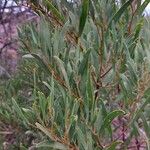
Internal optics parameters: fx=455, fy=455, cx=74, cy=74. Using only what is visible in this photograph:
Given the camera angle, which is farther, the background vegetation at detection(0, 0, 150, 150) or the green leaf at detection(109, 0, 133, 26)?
the green leaf at detection(109, 0, 133, 26)

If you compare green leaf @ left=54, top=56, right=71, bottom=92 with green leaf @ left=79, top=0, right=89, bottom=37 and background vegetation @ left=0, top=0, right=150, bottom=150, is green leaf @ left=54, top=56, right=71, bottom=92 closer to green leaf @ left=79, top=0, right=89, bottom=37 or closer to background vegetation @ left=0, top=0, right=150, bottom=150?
background vegetation @ left=0, top=0, right=150, bottom=150

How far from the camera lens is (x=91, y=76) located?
3.98ft

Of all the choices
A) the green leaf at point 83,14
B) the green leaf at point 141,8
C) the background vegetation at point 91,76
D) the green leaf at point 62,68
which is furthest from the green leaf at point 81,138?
→ the green leaf at point 141,8

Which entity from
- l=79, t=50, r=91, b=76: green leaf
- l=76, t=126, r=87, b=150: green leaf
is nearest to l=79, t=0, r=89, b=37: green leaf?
l=79, t=50, r=91, b=76: green leaf

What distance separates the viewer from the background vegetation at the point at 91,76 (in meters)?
1.02

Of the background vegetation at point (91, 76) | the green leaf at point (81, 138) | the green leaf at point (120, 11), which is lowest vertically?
the green leaf at point (81, 138)

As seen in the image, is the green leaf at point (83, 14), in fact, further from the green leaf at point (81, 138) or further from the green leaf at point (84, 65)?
the green leaf at point (81, 138)

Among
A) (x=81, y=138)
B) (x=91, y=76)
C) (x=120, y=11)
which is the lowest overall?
(x=81, y=138)

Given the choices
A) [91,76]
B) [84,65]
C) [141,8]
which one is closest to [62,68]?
[84,65]

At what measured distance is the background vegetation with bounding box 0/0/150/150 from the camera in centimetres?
102

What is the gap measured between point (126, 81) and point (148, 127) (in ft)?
0.41

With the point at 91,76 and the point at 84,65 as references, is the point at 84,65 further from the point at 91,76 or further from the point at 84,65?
the point at 91,76

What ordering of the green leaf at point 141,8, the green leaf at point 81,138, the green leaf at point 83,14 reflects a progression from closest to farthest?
the green leaf at point 81,138 < the green leaf at point 83,14 < the green leaf at point 141,8

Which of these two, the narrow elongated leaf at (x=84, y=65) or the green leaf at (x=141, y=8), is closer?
the narrow elongated leaf at (x=84, y=65)
